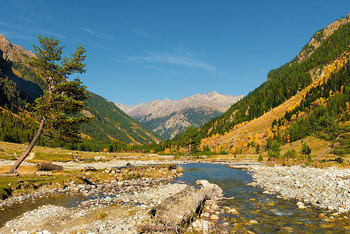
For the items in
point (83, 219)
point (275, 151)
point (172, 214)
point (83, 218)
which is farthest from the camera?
point (275, 151)

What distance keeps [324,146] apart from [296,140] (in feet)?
105

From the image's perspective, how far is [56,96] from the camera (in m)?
25.2

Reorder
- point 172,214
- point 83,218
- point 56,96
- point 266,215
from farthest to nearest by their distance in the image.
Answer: point 56,96 → point 266,215 → point 83,218 → point 172,214

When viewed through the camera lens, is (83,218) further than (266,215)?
No

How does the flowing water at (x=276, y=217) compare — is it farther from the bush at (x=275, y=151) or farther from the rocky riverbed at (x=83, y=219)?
the bush at (x=275, y=151)

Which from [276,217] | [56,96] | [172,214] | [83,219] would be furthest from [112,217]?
[56,96]

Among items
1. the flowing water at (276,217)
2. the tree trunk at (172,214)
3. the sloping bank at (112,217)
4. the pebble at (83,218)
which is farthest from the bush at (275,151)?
the tree trunk at (172,214)

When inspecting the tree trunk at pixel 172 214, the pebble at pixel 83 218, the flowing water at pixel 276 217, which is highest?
the tree trunk at pixel 172 214

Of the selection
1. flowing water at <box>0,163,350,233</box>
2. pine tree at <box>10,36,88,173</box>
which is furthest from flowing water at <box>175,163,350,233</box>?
pine tree at <box>10,36,88,173</box>

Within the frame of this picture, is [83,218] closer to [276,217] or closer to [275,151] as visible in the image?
[276,217]

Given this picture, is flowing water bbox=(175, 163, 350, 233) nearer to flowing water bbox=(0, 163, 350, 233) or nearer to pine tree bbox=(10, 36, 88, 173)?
flowing water bbox=(0, 163, 350, 233)

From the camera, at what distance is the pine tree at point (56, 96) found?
2603 centimetres

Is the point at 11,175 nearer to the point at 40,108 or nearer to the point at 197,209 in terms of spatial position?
the point at 40,108

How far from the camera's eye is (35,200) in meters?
20.0
